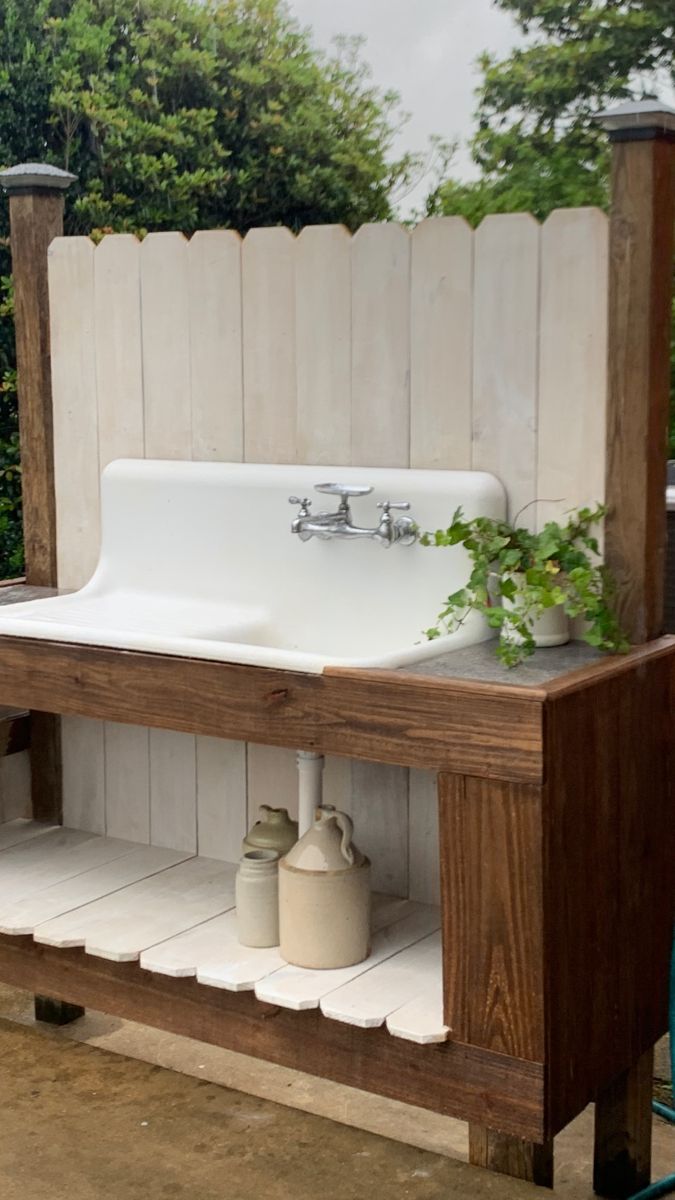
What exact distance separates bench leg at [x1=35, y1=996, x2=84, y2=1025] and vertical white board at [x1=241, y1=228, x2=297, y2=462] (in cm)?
127

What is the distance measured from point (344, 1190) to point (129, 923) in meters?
0.54

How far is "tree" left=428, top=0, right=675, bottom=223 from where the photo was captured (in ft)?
16.5

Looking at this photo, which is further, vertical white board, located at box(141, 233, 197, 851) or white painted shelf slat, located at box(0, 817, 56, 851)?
white painted shelf slat, located at box(0, 817, 56, 851)

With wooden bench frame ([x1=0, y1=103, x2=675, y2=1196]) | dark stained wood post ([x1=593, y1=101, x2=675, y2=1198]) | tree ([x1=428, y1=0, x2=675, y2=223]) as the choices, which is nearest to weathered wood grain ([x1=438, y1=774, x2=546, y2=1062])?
wooden bench frame ([x1=0, y1=103, x2=675, y2=1196])

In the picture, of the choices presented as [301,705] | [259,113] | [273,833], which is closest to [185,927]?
[273,833]

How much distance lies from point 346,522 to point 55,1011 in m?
1.33

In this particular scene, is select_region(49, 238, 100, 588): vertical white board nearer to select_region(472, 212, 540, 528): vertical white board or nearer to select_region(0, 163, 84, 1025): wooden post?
select_region(0, 163, 84, 1025): wooden post

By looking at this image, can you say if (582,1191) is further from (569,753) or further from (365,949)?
(569,753)

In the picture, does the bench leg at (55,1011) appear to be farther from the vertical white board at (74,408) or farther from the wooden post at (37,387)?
the vertical white board at (74,408)

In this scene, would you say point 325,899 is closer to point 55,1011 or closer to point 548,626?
point 548,626

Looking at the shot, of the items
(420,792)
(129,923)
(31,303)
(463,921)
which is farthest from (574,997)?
(31,303)

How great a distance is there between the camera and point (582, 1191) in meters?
2.33

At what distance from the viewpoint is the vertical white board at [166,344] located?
101 inches

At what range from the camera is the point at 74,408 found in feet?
9.11
